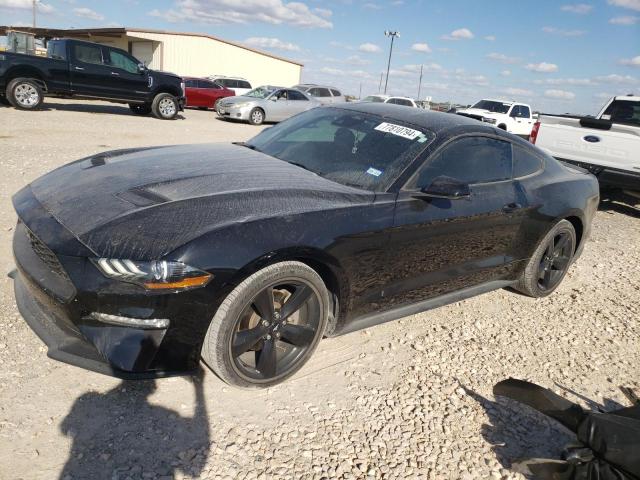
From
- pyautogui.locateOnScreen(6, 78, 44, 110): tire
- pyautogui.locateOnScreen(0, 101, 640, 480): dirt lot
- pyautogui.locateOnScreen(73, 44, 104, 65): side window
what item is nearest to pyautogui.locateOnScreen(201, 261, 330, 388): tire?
pyautogui.locateOnScreen(0, 101, 640, 480): dirt lot

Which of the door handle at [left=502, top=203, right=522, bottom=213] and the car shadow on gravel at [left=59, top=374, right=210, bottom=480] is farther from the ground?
the door handle at [left=502, top=203, right=522, bottom=213]

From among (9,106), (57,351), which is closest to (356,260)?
(57,351)

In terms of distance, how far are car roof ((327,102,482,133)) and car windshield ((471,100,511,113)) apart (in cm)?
1829

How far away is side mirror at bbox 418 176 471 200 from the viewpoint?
115 inches

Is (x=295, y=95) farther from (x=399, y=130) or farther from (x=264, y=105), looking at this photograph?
(x=399, y=130)

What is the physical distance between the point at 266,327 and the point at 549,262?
2.97 meters

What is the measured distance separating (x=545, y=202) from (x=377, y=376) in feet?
7.00

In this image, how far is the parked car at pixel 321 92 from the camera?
20062 mm

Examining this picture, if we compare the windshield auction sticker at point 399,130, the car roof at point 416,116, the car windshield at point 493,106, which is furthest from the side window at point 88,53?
the car windshield at point 493,106

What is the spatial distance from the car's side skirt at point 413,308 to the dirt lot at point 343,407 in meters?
0.26

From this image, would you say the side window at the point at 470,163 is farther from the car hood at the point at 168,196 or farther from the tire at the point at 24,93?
the tire at the point at 24,93

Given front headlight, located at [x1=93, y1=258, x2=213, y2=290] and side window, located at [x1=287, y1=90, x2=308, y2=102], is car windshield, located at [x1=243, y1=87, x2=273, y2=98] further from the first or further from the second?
front headlight, located at [x1=93, y1=258, x2=213, y2=290]

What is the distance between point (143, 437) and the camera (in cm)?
222

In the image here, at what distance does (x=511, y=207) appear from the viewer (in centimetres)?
364
